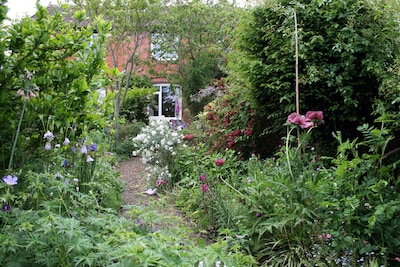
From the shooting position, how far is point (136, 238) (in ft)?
6.64

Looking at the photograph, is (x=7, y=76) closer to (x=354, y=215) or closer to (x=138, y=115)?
(x=354, y=215)

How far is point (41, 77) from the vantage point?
2838 millimetres

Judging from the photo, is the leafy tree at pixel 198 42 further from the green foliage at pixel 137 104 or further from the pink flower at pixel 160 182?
the pink flower at pixel 160 182

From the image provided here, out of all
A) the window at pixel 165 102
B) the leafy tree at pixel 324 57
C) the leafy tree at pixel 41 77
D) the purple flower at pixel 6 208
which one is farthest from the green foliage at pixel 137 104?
the purple flower at pixel 6 208

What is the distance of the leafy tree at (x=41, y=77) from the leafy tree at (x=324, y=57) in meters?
2.53

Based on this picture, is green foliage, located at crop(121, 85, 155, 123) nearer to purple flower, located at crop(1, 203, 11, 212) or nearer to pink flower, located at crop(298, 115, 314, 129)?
pink flower, located at crop(298, 115, 314, 129)

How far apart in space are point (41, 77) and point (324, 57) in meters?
3.38

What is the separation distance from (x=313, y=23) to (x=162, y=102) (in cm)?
1377

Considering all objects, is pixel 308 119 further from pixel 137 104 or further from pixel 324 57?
pixel 137 104

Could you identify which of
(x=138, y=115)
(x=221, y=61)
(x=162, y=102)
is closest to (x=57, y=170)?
(x=221, y=61)

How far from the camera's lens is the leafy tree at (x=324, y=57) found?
422cm

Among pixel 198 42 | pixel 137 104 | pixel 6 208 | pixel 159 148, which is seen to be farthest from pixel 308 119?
pixel 137 104

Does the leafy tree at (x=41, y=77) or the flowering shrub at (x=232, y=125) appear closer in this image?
the leafy tree at (x=41, y=77)

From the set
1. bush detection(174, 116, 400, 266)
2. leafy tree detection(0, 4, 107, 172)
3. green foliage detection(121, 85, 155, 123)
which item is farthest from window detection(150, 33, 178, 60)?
leafy tree detection(0, 4, 107, 172)
